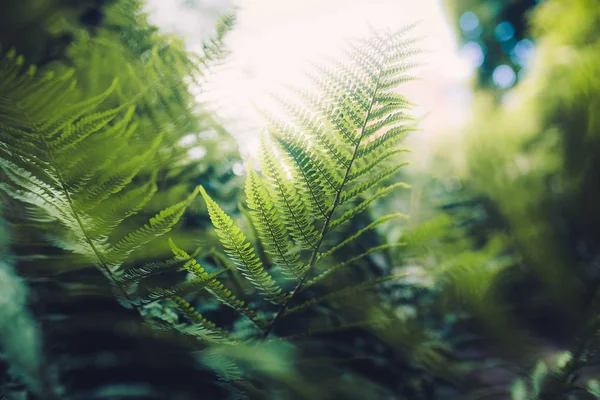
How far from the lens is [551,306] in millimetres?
1049

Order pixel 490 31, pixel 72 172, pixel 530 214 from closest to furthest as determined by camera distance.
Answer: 1. pixel 72 172
2. pixel 530 214
3. pixel 490 31

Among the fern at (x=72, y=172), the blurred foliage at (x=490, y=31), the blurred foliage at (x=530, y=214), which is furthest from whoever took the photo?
the blurred foliage at (x=490, y=31)

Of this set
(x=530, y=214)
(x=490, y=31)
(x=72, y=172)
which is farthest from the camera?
(x=490, y=31)

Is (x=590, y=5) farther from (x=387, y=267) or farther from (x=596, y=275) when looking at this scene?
(x=387, y=267)

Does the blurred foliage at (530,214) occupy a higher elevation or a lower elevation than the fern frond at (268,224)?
higher

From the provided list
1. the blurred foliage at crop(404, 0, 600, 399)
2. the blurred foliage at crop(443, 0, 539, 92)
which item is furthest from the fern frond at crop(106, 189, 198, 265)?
the blurred foliage at crop(443, 0, 539, 92)

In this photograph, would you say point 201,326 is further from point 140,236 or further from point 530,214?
point 530,214

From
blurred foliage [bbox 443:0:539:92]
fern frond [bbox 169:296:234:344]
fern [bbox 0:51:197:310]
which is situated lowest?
fern frond [bbox 169:296:234:344]

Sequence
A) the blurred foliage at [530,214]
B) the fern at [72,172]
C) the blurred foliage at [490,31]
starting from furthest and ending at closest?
the blurred foliage at [490,31]
the blurred foliage at [530,214]
the fern at [72,172]

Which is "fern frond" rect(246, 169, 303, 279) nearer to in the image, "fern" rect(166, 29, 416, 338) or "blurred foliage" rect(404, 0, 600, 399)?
"fern" rect(166, 29, 416, 338)

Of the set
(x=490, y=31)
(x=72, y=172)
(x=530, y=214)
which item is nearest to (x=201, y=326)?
(x=72, y=172)

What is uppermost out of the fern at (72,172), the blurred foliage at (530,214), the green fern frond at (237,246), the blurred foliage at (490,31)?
the blurred foliage at (490,31)

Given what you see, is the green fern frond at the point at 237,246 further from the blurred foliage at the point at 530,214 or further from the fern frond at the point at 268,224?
the blurred foliage at the point at 530,214

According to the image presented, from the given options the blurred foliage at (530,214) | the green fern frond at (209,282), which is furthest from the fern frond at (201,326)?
the blurred foliage at (530,214)
